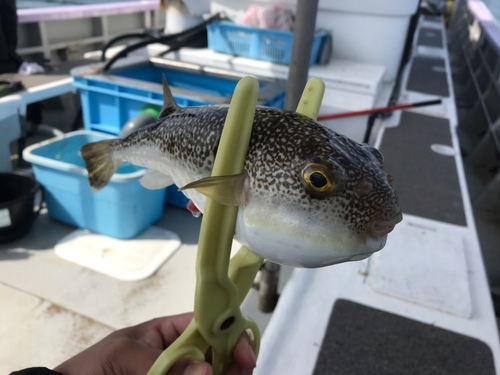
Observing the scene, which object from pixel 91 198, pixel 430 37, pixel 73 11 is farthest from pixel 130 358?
pixel 430 37

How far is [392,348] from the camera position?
2.88 feet

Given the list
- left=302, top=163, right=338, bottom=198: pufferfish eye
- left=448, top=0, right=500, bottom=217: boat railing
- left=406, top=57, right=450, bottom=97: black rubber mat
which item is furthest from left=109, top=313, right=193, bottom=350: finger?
left=448, top=0, right=500, bottom=217: boat railing

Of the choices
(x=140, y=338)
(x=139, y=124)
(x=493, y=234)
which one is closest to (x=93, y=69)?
(x=139, y=124)

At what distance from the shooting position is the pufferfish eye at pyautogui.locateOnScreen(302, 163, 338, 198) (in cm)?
32

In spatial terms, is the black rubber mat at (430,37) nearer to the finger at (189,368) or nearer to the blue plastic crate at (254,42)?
the blue plastic crate at (254,42)

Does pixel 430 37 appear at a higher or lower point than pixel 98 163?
lower

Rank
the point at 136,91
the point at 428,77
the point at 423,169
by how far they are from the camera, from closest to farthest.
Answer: the point at 423,169, the point at 136,91, the point at 428,77

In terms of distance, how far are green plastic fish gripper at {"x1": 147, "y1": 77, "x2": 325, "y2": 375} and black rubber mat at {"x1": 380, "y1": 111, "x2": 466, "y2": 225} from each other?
1.03 m

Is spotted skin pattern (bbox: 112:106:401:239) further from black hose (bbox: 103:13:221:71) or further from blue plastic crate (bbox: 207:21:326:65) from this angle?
black hose (bbox: 103:13:221:71)

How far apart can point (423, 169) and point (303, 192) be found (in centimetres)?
153

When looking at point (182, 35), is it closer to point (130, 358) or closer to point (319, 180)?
point (130, 358)

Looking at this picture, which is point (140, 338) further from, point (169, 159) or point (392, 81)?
point (392, 81)

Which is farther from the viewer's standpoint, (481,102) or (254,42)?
(481,102)

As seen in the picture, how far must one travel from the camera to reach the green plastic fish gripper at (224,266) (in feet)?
1.15
